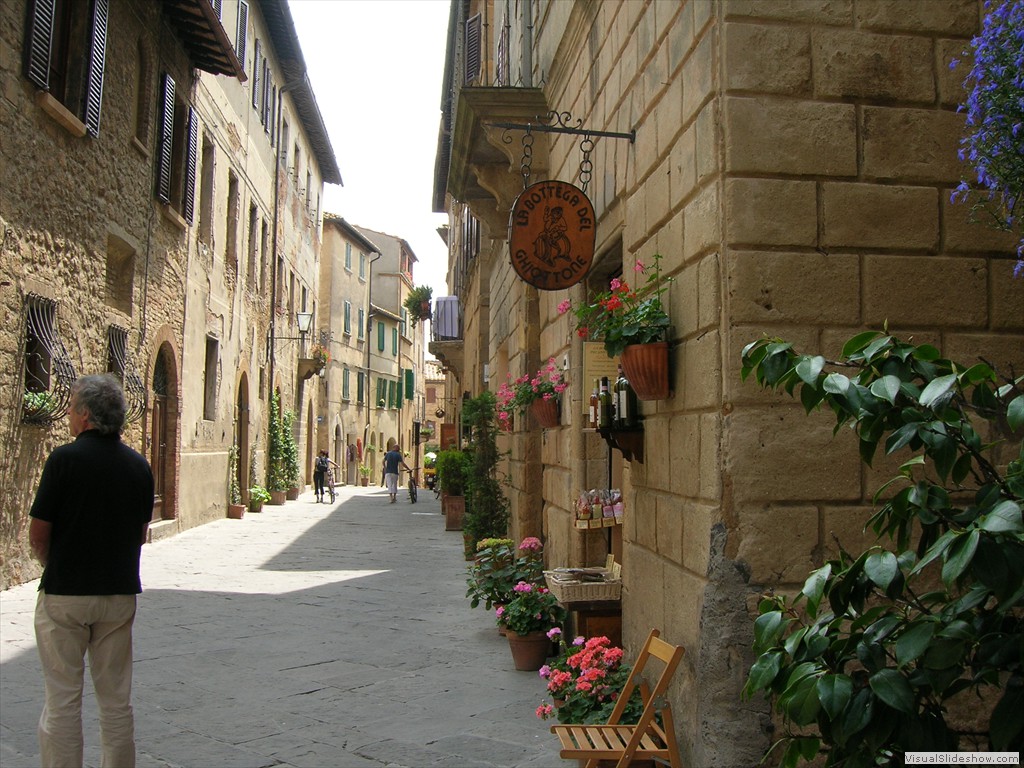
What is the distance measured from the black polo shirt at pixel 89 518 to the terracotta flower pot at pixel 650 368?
2.07 m

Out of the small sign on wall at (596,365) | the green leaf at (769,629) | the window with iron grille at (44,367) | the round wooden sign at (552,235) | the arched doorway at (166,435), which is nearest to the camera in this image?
the green leaf at (769,629)

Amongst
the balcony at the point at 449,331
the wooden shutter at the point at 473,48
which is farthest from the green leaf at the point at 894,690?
the balcony at the point at 449,331

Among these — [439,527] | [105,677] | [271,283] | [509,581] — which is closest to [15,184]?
[509,581]

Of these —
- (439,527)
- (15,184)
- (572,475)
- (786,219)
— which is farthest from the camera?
(439,527)

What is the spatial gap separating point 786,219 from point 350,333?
3526 cm

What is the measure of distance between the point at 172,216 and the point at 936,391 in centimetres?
1349

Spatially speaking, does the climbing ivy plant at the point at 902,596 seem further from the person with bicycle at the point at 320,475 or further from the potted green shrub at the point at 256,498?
the person with bicycle at the point at 320,475

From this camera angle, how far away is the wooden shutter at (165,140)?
1334 cm

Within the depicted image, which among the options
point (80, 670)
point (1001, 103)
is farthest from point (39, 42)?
point (1001, 103)

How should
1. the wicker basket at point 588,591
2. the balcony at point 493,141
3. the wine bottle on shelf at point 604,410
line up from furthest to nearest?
the balcony at point 493,141 → the wicker basket at point 588,591 → the wine bottle on shelf at point 604,410

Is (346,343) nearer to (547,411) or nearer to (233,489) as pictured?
(233,489)

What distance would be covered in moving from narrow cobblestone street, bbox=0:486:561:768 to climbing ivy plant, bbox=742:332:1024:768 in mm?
2508

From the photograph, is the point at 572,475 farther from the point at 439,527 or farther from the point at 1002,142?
the point at 439,527

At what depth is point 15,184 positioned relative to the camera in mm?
8633
